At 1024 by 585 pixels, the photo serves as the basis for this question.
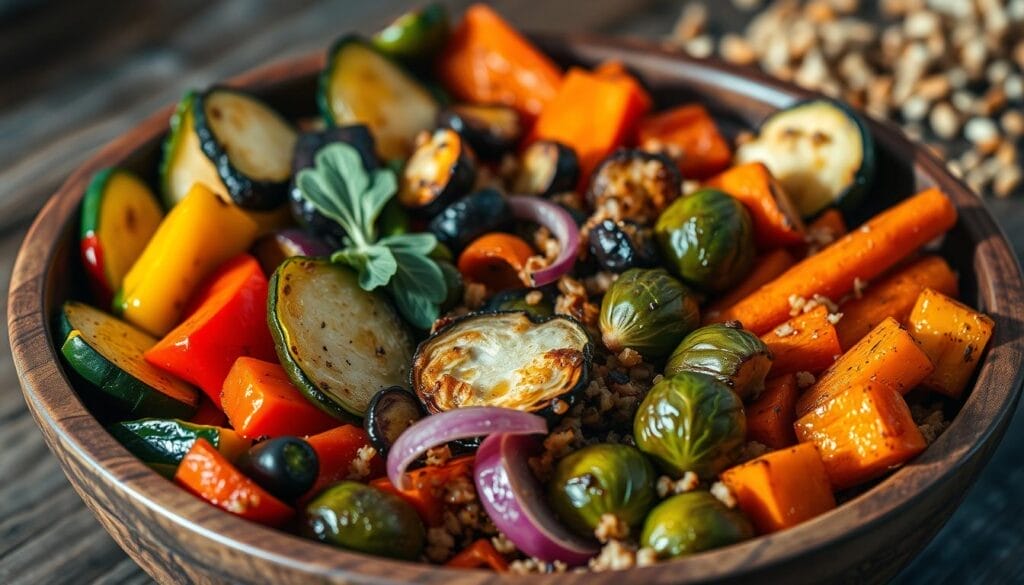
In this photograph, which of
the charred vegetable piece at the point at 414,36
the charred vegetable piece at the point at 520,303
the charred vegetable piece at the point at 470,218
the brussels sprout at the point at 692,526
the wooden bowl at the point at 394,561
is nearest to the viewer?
the wooden bowl at the point at 394,561

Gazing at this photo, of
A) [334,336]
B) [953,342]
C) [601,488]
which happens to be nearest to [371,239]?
[334,336]

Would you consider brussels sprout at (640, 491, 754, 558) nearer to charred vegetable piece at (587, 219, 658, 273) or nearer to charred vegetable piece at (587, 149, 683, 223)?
charred vegetable piece at (587, 219, 658, 273)

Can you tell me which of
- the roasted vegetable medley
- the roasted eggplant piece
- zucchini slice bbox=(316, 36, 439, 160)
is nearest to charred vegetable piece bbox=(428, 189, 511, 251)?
the roasted vegetable medley

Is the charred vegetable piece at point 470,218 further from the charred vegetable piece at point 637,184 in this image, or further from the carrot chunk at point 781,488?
the carrot chunk at point 781,488

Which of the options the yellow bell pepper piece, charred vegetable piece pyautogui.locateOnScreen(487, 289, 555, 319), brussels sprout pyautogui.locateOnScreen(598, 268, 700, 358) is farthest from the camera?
the yellow bell pepper piece

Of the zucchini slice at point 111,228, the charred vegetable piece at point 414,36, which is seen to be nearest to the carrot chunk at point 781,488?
the zucchini slice at point 111,228

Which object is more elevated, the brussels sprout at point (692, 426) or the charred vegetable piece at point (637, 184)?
the charred vegetable piece at point (637, 184)
